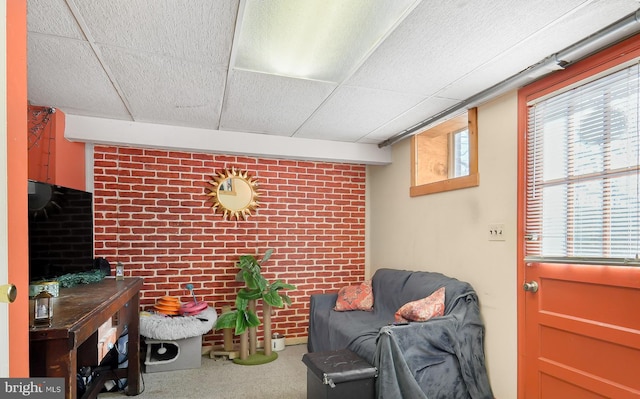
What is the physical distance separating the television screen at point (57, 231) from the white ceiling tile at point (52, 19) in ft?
3.12

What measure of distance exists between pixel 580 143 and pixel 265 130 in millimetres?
2645

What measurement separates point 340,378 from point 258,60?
2070mm

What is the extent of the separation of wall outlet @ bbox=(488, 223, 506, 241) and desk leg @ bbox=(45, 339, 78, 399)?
263 centimetres

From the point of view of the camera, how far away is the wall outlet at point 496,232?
101 inches

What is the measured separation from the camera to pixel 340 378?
2.25 meters

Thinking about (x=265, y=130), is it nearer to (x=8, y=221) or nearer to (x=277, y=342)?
(x=277, y=342)

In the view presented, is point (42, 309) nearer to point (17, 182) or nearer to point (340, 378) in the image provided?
point (17, 182)

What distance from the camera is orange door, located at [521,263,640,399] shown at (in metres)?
1.80

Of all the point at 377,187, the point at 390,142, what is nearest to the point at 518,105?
the point at 390,142

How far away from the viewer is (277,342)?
3.87 meters

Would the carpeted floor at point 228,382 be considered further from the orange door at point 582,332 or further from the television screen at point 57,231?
the orange door at point 582,332

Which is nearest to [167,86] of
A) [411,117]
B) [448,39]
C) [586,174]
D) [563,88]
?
[448,39]

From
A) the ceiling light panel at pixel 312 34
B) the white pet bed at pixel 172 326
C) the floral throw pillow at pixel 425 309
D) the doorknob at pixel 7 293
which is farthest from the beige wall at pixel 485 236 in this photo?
the doorknob at pixel 7 293

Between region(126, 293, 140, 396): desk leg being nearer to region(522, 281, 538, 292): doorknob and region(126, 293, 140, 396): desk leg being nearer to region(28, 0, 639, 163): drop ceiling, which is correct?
region(28, 0, 639, 163): drop ceiling
